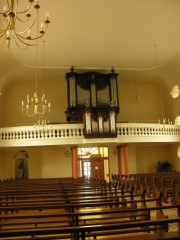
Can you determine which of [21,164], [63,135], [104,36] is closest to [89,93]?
[63,135]

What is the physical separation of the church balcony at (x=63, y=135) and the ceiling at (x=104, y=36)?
340cm

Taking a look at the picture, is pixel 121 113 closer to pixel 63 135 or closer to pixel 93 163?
pixel 93 163

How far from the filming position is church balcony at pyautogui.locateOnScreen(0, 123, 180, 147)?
13.6m

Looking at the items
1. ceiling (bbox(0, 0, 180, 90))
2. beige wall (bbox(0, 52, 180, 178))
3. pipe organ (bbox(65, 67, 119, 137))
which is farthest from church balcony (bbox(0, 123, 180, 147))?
ceiling (bbox(0, 0, 180, 90))

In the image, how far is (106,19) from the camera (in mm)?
11156

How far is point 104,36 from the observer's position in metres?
12.5

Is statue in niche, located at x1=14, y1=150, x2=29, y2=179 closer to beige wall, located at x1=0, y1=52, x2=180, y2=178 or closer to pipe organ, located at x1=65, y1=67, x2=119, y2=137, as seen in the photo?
beige wall, located at x1=0, y1=52, x2=180, y2=178

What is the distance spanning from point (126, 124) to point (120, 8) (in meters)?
5.77

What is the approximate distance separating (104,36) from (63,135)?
473cm

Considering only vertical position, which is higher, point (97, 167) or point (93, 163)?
point (93, 163)

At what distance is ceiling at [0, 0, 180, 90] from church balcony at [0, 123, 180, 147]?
11.1 ft

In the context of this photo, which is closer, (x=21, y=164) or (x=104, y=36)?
(x=104, y=36)

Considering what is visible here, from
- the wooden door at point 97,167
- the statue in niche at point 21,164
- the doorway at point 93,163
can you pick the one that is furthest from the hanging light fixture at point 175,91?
the statue in niche at point 21,164

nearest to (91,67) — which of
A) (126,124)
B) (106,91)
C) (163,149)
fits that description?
(106,91)
